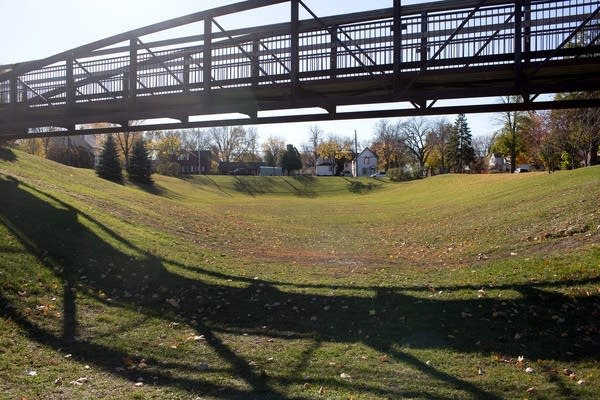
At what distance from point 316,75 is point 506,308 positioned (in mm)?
6539

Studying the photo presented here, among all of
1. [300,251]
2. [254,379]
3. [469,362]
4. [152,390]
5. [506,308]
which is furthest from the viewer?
[300,251]

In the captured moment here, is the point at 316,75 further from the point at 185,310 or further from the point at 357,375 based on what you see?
the point at 357,375

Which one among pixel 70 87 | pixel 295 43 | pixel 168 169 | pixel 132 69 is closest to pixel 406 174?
pixel 168 169

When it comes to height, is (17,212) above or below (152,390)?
above

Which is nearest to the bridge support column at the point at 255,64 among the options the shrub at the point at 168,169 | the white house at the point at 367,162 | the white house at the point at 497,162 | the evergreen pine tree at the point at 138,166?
the evergreen pine tree at the point at 138,166

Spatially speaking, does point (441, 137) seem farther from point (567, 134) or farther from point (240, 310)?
point (240, 310)

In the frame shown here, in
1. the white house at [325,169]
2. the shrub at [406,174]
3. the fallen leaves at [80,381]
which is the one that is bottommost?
the fallen leaves at [80,381]

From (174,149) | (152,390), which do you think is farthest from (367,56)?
(174,149)

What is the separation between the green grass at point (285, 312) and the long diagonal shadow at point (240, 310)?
4cm

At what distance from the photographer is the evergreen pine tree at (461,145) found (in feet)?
303

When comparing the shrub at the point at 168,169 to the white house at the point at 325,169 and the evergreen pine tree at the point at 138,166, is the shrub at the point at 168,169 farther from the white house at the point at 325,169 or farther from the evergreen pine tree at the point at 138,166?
the white house at the point at 325,169

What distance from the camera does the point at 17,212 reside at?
1230 centimetres

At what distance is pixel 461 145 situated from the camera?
93312 mm

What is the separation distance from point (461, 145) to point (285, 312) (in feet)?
297
